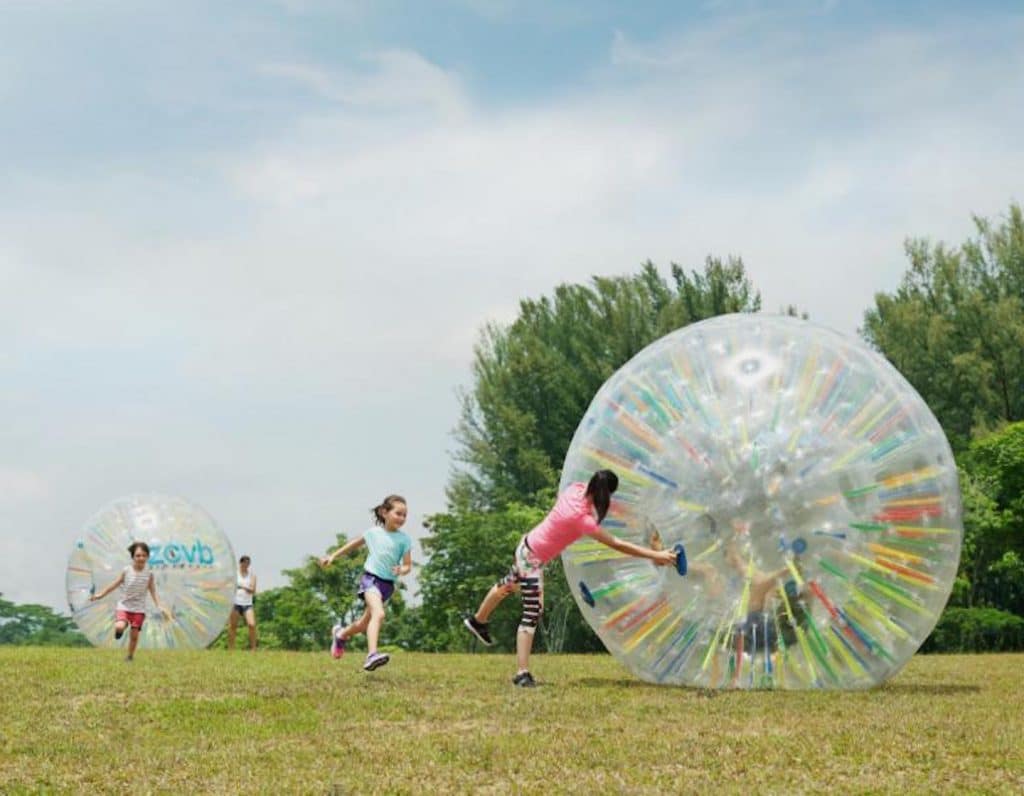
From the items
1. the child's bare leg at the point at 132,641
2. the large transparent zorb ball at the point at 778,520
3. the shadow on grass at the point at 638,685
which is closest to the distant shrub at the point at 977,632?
the child's bare leg at the point at 132,641

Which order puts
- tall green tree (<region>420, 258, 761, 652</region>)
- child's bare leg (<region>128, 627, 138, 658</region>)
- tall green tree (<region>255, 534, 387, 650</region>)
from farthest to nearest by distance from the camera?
tall green tree (<region>420, 258, 761, 652</region>) → tall green tree (<region>255, 534, 387, 650</region>) → child's bare leg (<region>128, 627, 138, 658</region>)

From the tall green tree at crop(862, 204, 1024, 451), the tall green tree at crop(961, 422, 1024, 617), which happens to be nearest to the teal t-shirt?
the tall green tree at crop(961, 422, 1024, 617)

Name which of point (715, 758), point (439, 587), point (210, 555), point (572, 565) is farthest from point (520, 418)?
point (715, 758)

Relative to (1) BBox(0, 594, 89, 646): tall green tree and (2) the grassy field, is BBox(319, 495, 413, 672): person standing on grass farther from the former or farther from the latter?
(1) BBox(0, 594, 89, 646): tall green tree

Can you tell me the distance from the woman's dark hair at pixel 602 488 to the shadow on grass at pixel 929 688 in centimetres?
263

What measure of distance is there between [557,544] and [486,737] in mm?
2650

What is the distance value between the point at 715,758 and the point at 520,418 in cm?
Result: 3541

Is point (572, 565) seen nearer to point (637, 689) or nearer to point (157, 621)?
point (637, 689)

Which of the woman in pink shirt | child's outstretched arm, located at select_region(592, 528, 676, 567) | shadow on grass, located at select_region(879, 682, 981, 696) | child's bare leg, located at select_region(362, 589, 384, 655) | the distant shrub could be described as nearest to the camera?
child's outstretched arm, located at select_region(592, 528, 676, 567)

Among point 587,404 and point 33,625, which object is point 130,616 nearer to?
point 587,404

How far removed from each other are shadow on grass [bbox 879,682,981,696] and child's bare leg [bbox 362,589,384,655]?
4.12 m

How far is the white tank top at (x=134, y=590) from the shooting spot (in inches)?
644

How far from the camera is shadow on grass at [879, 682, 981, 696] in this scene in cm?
1071

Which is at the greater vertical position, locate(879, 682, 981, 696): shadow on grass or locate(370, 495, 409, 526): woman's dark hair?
locate(370, 495, 409, 526): woman's dark hair
